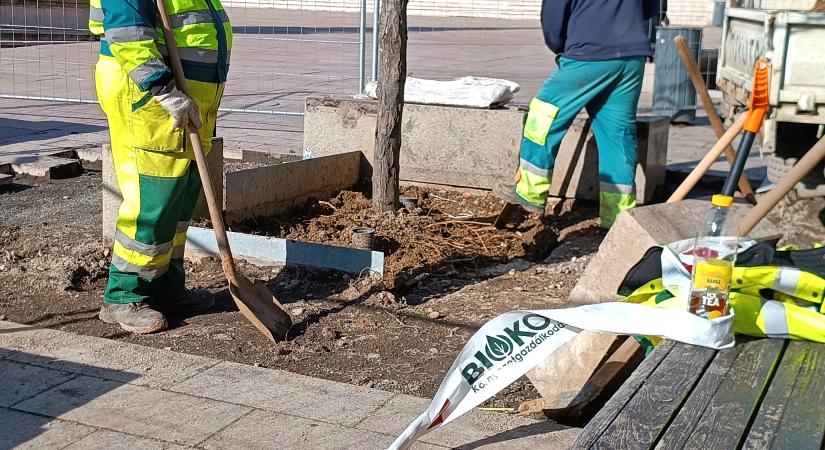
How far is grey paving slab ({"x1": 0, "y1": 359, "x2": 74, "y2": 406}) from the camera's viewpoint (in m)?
4.00

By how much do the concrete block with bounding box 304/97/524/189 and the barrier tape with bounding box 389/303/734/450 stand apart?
4.17 meters

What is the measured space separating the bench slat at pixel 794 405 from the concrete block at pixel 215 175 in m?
4.01

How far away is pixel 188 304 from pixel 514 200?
7.68 ft

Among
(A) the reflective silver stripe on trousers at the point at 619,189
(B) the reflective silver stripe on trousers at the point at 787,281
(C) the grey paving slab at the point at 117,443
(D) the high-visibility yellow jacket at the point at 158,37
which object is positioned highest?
(D) the high-visibility yellow jacket at the point at 158,37

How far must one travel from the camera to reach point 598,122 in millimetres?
6672

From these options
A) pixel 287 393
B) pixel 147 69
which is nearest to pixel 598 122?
pixel 147 69

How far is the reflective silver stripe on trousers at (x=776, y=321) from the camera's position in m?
2.99

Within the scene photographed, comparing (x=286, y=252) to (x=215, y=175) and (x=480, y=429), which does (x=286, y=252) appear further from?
(x=480, y=429)

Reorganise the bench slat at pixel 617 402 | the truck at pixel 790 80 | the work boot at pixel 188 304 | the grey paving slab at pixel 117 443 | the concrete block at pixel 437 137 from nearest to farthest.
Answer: the bench slat at pixel 617 402 → the grey paving slab at pixel 117 443 → the work boot at pixel 188 304 → the truck at pixel 790 80 → the concrete block at pixel 437 137

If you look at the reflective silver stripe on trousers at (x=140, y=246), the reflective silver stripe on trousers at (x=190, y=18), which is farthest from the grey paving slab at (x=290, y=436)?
the reflective silver stripe on trousers at (x=190, y=18)

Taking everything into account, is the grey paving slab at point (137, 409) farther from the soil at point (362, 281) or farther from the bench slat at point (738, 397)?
the bench slat at point (738, 397)

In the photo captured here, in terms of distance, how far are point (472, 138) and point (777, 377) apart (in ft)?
15.8

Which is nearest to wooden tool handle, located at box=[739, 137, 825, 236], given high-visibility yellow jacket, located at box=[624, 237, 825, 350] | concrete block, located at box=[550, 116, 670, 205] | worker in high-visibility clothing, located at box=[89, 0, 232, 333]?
high-visibility yellow jacket, located at box=[624, 237, 825, 350]

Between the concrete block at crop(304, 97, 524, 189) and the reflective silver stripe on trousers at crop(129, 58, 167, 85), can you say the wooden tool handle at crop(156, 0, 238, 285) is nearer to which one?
the reflective silver stripe on trousers at crop(129, 58, 167, 85)
